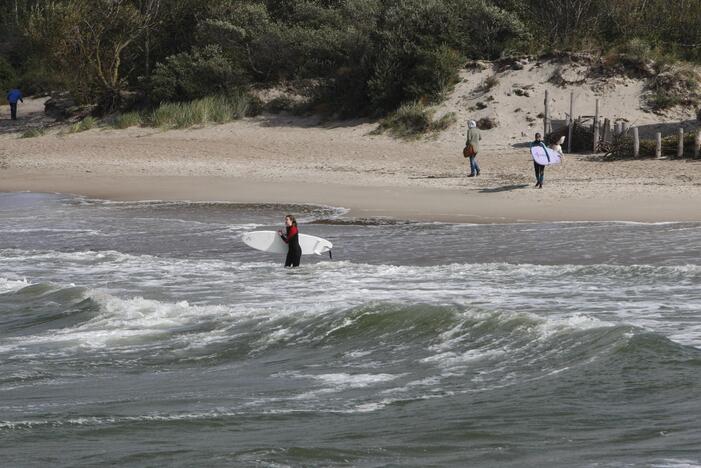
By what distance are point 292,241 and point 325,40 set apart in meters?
19.5

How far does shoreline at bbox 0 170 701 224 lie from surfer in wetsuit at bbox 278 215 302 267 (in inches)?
187

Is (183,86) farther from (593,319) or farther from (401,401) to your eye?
(401,401)

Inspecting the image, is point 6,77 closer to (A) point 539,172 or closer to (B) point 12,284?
(A) point 539,172

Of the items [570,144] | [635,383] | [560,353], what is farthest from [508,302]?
[570,144]

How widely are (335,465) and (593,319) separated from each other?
17.4 feet

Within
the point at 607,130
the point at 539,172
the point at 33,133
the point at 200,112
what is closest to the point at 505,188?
the point at 539,172

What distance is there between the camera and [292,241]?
655 inches

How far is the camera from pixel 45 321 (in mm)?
14078

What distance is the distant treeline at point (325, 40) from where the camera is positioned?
32969 millimetres

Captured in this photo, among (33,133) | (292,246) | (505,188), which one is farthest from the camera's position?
(33,133)

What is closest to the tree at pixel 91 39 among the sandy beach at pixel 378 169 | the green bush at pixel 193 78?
the green bush at pixel 193 78

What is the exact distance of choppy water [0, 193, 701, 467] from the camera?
8625mm

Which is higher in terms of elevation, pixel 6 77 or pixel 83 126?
pixel 6 77

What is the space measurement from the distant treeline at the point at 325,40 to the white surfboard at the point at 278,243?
15.2 metres
